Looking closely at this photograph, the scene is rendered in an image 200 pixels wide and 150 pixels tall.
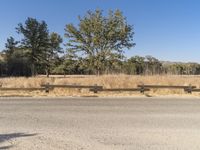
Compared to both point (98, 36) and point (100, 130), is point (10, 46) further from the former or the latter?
point (100, 130)

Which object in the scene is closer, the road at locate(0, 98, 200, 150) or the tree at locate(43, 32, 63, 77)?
the road at locate(0, 98, 200, 150)

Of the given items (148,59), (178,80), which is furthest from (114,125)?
(148,59)

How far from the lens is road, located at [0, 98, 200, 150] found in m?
6.72

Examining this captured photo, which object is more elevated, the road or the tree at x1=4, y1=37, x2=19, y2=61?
the tree at x1=4, y1=37, x2=19, y2=61

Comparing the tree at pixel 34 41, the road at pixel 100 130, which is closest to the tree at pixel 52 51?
the tree at pixel 34 41

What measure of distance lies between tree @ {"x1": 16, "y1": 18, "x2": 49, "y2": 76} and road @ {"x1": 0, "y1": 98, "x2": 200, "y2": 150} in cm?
4607

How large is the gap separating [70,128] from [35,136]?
1281 mm

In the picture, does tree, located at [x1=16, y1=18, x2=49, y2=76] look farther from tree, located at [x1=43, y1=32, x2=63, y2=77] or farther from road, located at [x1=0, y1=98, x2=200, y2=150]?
road, located at [x1=0, y1=98, x2=200, y2=150]

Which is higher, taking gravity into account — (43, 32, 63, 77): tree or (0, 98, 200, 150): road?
(43, 32, 63, 77): tree

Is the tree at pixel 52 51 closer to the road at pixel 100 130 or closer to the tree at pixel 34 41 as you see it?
the tree at pixel 34 41

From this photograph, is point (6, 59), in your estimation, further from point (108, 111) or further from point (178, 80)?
point (108, 111)

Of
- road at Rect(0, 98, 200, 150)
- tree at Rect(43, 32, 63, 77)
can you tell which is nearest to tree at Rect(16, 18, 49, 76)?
tree at Rect(43, 32, 63, 77)

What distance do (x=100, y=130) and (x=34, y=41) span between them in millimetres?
51497

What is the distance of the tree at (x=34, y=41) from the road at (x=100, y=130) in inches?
1814
